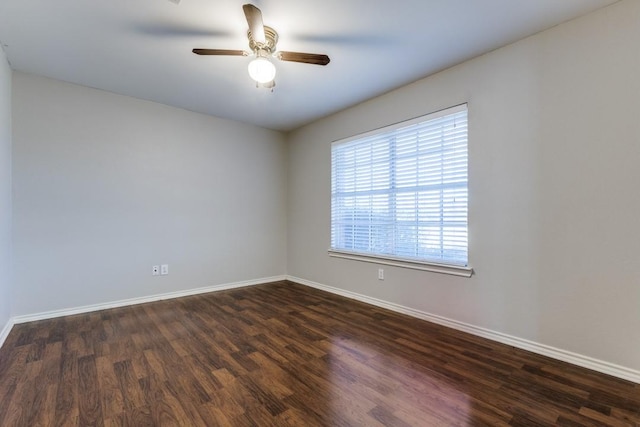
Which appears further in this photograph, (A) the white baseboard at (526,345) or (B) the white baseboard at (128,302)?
(B) the white baseboard at (128,302)

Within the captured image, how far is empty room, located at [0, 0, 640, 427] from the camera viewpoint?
Result: 1829 mm

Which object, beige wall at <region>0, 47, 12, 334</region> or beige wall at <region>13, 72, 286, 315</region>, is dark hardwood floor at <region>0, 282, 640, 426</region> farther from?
beige wall at <region>13, 72, 286, 315</region>

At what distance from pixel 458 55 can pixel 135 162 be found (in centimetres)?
371

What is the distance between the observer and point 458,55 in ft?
8.43

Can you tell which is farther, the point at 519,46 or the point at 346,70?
the point at 346,70

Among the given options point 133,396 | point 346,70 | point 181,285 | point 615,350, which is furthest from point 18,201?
point 615,350

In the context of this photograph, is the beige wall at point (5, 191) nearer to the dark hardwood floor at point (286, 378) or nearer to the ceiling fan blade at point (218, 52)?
the dark hardwood floor at point (286, 378)

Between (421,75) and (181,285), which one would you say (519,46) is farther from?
(181,285)

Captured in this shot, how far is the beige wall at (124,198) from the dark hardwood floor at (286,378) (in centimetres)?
64

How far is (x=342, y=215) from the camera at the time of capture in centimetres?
402

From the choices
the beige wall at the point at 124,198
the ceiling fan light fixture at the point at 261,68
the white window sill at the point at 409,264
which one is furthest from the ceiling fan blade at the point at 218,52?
the white window sill at the point at 409,264

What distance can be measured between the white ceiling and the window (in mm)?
600

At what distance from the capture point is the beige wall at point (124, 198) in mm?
2955

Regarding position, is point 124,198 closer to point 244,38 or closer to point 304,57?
point 244,38
